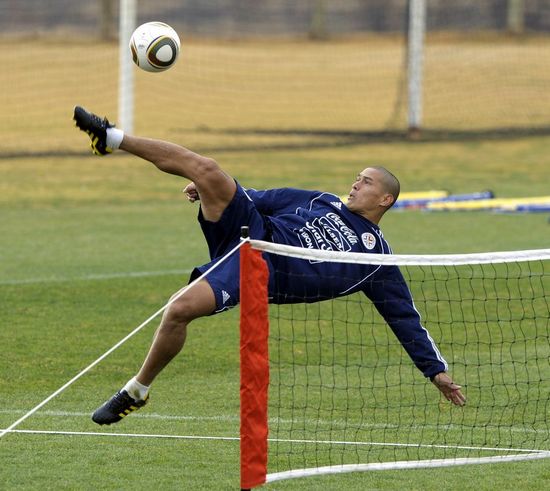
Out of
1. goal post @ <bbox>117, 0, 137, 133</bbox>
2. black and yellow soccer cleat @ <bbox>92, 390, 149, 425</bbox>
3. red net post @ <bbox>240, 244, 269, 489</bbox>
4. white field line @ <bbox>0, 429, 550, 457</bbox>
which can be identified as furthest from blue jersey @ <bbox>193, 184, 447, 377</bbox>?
goal post @ <bbox>117, 0, 137, 133</bbox>

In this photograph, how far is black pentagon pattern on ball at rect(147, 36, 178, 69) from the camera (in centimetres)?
1034

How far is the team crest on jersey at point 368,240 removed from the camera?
356 inches

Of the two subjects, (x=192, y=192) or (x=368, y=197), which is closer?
(x=368, y=197)

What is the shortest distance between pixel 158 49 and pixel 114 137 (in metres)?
2.11

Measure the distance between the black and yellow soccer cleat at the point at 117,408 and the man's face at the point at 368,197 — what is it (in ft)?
6.56

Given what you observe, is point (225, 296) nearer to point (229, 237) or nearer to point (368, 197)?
point (229, 237)

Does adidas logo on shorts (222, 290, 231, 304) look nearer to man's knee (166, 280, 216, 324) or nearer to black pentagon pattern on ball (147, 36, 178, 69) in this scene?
man's knee (166, 280, 216, 324)

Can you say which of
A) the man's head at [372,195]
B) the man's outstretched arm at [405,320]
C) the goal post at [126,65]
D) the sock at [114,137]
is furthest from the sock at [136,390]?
the goal post at [126,65]

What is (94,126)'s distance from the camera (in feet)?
27.7

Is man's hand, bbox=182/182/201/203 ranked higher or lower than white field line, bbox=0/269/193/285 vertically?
higher

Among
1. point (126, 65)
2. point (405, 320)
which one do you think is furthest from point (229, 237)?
point (126, 65)

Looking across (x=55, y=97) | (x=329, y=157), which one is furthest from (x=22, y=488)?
(x=55, y=97)

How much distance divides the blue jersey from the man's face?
0.06 m

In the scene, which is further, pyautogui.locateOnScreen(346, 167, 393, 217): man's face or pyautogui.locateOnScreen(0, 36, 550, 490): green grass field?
pyautogui.locateOnScreen(346, 167, 393, 217): man's face
